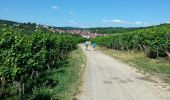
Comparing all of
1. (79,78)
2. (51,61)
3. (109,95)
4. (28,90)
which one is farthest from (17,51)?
(51,61)

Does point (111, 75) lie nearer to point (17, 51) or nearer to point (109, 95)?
point (109, 95)

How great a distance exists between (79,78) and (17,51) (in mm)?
6609

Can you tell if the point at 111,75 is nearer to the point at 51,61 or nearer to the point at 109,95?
the point at 109,95

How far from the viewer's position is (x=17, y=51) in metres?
17.0

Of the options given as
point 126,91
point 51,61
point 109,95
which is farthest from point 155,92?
point 51,61

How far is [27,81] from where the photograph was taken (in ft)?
72.4

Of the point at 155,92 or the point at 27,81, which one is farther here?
the point at 27,81

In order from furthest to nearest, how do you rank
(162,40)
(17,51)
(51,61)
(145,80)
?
1. (162,40)
2. (51,61)
3. (145,80)
4. (17,51)

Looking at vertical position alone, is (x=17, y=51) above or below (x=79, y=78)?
above

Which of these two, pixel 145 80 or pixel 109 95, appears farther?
pixel 145 80

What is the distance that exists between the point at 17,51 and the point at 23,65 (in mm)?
782

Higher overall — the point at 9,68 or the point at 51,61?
the point at 9,68

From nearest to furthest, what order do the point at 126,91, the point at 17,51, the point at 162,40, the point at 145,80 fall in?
the point at 17,51 → the point at 126,91 → the point at 145,80 → the point at 162,40

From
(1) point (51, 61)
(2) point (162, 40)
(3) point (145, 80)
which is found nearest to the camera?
(3) point (145, 80)
